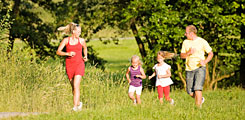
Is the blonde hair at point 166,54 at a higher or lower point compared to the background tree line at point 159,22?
lower

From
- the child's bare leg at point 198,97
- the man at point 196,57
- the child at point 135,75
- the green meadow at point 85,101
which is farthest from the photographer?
the child at point 135,75

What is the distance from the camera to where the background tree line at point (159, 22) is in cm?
1398

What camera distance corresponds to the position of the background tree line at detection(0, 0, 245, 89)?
13977mm

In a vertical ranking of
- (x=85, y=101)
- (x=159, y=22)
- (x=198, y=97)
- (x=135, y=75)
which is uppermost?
(x=159, y=22)

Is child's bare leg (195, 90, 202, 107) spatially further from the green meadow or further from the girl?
the girl

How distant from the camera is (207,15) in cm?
1405

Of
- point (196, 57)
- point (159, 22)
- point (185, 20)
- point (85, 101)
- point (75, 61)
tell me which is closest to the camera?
point (75, 61)

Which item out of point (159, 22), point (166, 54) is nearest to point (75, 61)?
point (166, 54)

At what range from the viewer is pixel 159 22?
14.1 metres

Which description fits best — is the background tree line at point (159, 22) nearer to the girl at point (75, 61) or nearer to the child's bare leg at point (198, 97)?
the girl at point (75, 61)

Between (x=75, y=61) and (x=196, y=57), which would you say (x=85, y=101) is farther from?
(x=196, y=57)

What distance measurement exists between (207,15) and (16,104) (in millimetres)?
7013

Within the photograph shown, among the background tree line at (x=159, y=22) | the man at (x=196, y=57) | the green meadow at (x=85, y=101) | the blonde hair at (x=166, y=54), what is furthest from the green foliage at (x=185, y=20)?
the man at (x=196, y=57)

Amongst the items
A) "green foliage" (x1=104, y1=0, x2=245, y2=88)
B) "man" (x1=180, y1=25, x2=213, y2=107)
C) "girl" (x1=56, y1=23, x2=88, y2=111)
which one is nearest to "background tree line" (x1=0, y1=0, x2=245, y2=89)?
"green foliage" (x1=104, y1=0, x2=245, y2=88)
